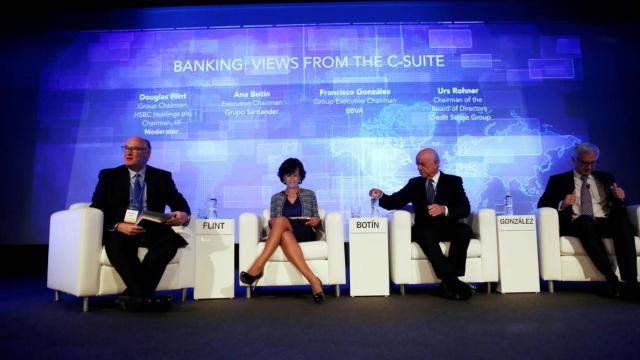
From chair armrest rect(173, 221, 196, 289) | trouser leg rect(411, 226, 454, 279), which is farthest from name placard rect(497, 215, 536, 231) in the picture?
chair armrest rect(173, 221, 196, 289)

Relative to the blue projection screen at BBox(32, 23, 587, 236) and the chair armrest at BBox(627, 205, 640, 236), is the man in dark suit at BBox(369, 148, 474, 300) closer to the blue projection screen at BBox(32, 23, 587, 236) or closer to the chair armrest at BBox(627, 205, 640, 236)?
the chair armrest at BBox(627, 205, 640, 236)

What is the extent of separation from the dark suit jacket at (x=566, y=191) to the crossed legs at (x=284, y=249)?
203 centimetres

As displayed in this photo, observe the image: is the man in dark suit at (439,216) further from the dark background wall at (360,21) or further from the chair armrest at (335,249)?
the dark background wall at (360,21)

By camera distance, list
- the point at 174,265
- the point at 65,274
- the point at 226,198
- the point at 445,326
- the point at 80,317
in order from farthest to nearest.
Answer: the point at 226,198 < the point at 174,265 < the point at 65,274 < the point at 80,317 < the point at 445,326

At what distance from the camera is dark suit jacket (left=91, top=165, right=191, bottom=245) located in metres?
3.61

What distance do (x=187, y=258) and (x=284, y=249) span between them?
0.72 meters

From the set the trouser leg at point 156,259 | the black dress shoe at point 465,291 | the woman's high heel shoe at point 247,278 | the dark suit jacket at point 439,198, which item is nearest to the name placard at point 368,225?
the dark suit jacket at point 439,198

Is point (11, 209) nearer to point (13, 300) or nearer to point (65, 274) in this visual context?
point (13, 300)

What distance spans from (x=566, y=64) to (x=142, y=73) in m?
4.77

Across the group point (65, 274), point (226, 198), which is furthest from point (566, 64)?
point (65, 274)

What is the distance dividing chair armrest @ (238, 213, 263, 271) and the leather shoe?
101 inches

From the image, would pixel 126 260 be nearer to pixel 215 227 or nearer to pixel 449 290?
pixel 215 227

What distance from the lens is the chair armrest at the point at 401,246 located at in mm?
3939

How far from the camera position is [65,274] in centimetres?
351
